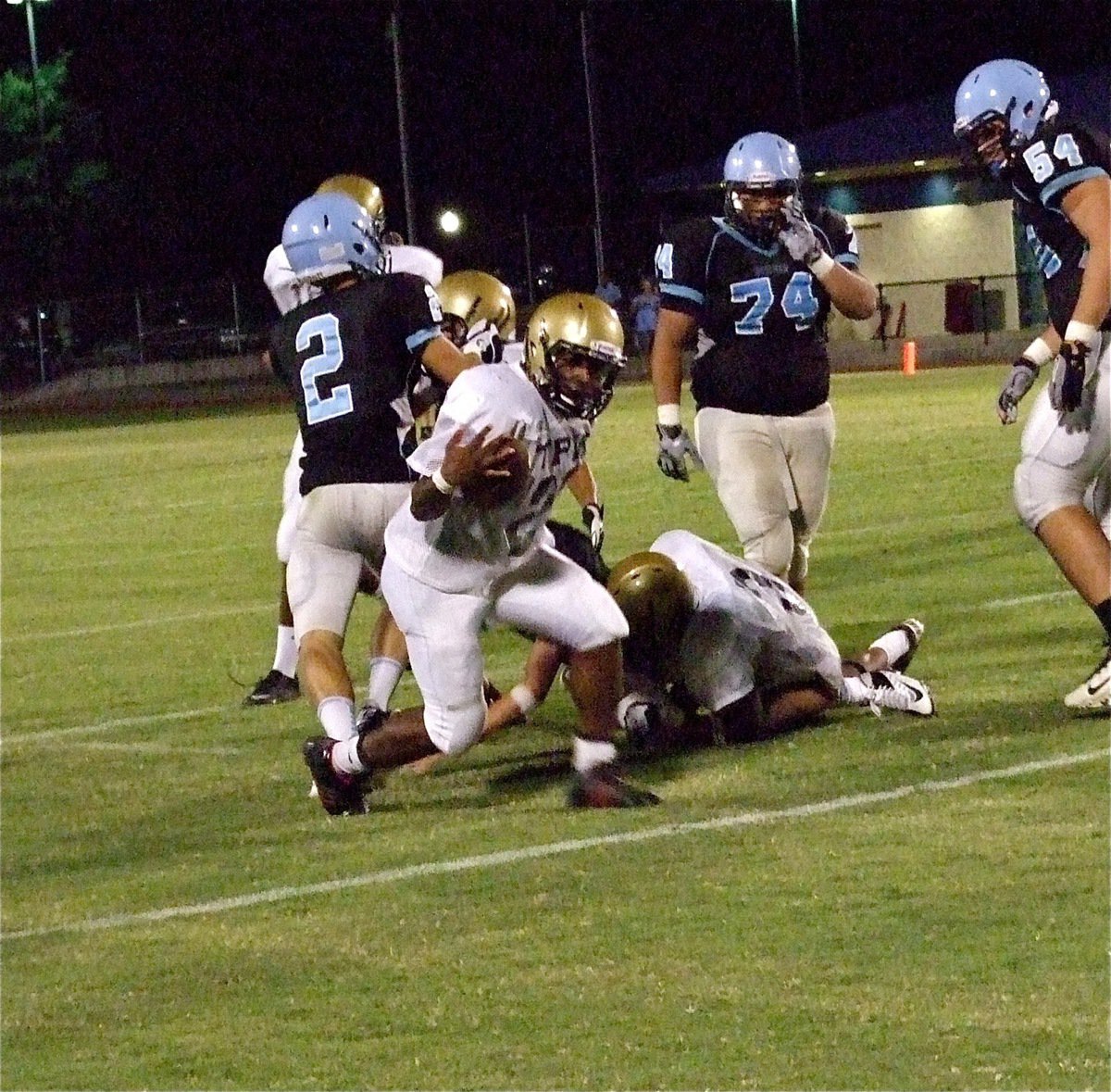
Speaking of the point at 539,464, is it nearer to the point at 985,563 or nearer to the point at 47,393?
the point at 985,563

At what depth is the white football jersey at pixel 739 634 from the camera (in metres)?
6.71

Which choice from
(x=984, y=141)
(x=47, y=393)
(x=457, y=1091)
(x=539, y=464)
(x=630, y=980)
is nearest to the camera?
(x=457, y=1091)

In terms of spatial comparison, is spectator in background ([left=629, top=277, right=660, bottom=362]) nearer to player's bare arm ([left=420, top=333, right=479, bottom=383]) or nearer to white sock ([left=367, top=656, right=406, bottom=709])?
white sock ([left=367, top=656, right=406, bottom=709])

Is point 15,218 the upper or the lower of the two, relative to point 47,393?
upper

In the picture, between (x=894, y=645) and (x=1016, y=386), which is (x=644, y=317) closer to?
(x=894, y=645)

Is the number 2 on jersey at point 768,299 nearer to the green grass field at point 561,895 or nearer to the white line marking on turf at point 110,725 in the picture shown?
the green grass field at point 561,895

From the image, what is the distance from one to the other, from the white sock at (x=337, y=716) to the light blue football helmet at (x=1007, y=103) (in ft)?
7.98

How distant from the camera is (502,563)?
5.98m

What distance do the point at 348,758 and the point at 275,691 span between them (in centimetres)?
222

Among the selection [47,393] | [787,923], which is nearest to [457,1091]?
[787,923]

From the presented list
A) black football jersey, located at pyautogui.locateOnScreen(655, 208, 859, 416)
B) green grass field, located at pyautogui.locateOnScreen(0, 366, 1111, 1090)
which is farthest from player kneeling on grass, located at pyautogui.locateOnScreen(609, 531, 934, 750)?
black football jersey, located at pyautogui.locateOnScreen(655, 208, 859, 416)

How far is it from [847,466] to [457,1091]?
12.1 metres

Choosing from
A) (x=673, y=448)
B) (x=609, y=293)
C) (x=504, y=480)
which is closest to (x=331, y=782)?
(x=504, y=480)

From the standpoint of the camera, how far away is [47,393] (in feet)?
136
